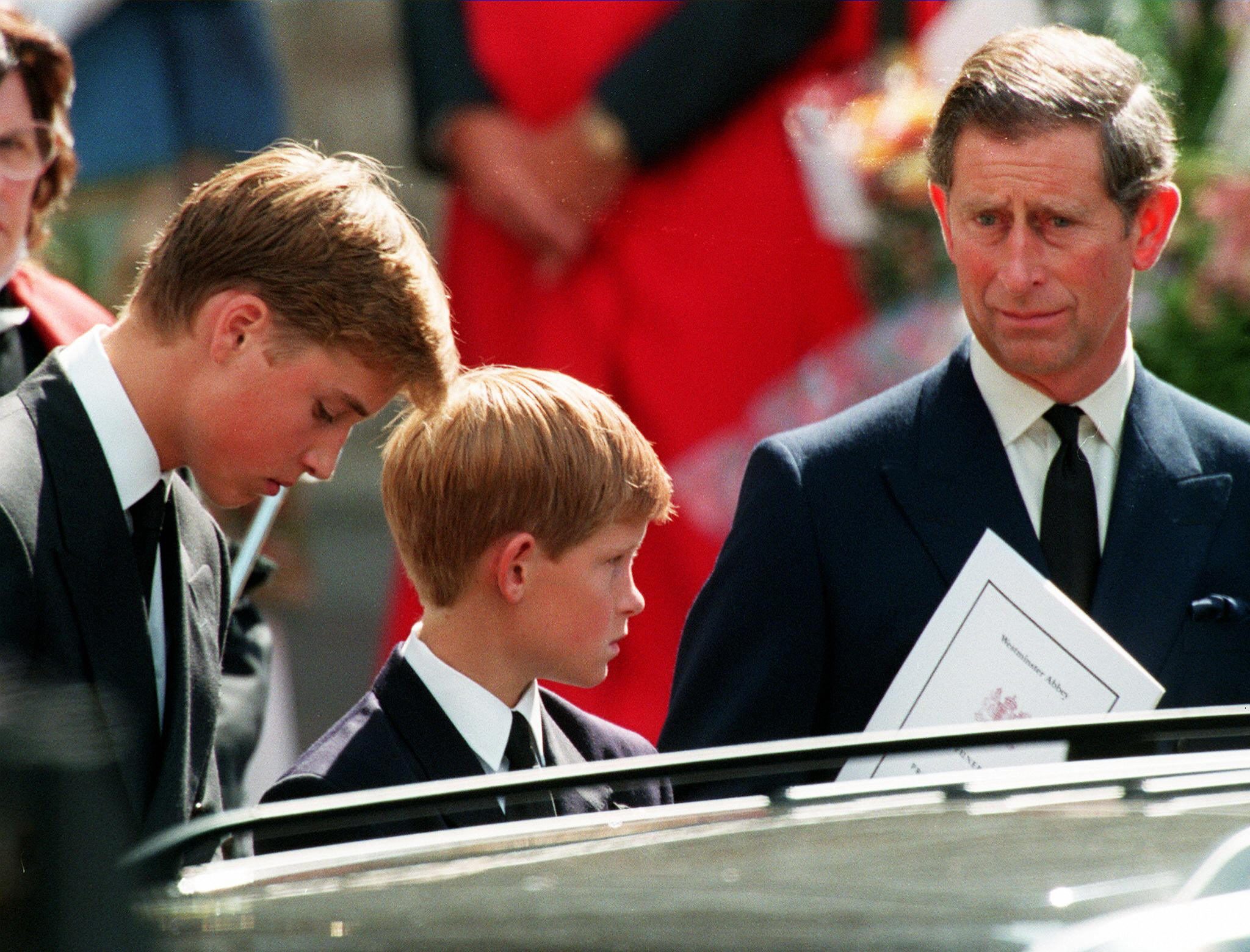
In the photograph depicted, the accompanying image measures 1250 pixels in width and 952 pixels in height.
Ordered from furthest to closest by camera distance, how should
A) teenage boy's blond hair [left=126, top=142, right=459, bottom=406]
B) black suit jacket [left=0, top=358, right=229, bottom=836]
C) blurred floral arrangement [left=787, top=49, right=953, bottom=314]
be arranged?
blurred floral arrangement [left=787, top=49, right=953, bottom=314]
teenage boy's blond hair [left=126, top=142, right=459, bottom=406]
black suit jacket [left=0, top=358, right=229, bottom=836]

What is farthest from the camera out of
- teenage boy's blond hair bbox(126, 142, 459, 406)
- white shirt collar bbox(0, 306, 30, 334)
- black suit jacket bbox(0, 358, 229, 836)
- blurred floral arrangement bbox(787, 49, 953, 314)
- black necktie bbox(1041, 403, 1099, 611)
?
blurred floral arrangement bbox(787, 49, 953, 314)

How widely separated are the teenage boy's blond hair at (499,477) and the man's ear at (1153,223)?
65 centimetres

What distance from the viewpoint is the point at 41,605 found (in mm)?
1670

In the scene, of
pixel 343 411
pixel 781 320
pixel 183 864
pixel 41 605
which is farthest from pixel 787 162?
pixel 183 864

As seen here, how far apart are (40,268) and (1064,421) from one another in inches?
59.9

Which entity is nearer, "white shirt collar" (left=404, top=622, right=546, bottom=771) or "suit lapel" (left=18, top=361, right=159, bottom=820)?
"suit lapel" (left=18, top=361, right=159, bottom=820)

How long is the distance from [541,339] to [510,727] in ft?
6.56

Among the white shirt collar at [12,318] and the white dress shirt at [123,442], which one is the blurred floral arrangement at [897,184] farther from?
the white dress shirt at [123,442]

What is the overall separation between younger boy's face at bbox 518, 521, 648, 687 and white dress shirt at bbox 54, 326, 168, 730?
0.40m

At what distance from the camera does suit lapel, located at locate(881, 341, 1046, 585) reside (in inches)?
78.5

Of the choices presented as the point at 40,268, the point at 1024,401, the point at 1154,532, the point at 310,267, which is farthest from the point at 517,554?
the point at 40,268

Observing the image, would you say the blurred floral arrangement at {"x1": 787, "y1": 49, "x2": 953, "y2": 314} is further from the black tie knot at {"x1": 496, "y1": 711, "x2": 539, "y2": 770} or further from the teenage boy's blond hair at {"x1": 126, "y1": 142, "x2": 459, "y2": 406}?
the black tie knot at {"x1": 496, "y1": 711, "x2": 539, "y2": 770}

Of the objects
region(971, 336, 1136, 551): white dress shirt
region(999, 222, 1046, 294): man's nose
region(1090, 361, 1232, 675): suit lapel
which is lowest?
region(1090, 361, 1232, 675): suit lapel

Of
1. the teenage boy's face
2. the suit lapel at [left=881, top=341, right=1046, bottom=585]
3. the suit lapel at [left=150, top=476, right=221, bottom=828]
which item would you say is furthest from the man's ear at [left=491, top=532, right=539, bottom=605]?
the suit lapel at [left=881, top=341, right=1046, bottom=585]
